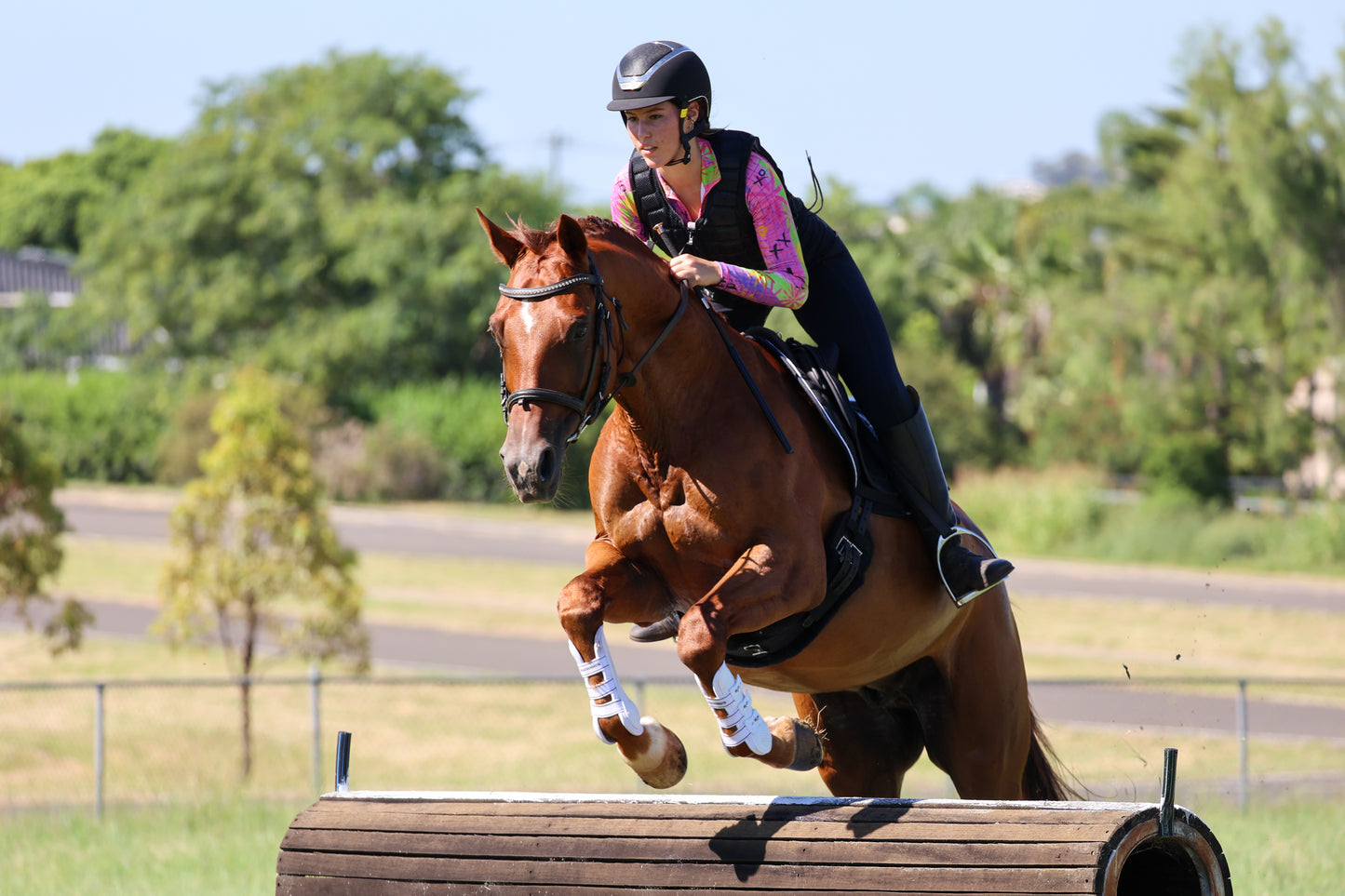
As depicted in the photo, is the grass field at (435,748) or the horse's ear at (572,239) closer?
the horse's ear at (572,239)

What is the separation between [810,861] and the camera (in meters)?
3.61

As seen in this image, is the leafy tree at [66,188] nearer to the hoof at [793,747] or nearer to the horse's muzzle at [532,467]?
the hoof at [793,747]

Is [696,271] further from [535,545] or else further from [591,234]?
[535,545]

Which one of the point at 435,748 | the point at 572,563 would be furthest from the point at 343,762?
the point at 572,563

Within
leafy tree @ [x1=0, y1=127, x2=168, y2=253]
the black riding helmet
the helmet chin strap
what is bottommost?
the helmet chin strap

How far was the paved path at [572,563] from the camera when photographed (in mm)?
14141

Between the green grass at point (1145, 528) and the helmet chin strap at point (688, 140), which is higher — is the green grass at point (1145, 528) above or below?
below

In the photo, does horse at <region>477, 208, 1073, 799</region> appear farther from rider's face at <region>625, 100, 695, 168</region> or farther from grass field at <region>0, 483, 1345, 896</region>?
grass field at <region>0, 483, 1345, 896</region>

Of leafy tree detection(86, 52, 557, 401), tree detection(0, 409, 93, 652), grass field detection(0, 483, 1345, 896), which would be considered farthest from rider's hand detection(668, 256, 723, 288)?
leafy tree detection(86, 52, 557, 401)

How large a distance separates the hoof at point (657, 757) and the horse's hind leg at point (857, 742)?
160cm

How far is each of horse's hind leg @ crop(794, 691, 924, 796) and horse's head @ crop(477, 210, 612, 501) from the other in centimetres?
222

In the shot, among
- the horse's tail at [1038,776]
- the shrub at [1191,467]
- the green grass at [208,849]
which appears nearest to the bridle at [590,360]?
the horse's tail at [1038,776]

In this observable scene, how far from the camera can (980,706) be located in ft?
17.0

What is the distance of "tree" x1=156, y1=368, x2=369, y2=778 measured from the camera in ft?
39.5
